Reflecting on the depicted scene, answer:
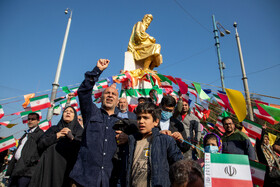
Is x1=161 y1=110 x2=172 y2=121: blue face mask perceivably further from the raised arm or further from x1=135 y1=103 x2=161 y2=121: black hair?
the raised arm

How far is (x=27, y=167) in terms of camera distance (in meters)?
2.55

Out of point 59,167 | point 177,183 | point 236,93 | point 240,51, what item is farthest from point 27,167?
point 240,51

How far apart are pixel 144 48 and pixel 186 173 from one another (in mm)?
7402

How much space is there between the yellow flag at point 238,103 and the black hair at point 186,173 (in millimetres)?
1774

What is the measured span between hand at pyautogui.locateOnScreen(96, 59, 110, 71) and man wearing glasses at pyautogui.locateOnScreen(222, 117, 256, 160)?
2.28m

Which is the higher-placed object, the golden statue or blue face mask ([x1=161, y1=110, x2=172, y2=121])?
the golden statue

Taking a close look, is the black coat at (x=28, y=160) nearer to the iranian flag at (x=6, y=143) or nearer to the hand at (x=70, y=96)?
the iranian flag at (x=6, y=143)

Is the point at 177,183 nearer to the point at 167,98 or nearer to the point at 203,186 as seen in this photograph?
the point at 203,186

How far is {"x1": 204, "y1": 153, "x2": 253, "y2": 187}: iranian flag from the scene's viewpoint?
125 cm

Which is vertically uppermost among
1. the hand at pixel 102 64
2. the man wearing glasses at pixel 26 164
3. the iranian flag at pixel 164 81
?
the iranian flag at pixel 164 81

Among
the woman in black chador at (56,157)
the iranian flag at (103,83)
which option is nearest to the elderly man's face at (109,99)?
the woman in black chador at (56,157)

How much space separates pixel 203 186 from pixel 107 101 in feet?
4.75

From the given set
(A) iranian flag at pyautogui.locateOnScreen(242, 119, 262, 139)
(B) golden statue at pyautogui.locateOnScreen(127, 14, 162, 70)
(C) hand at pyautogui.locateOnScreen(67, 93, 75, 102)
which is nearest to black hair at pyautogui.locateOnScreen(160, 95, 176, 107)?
(A) iranian flag at pyautogui.locateOnScreen(242, 119, 262, 139)

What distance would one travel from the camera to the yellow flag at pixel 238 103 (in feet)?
8.94
